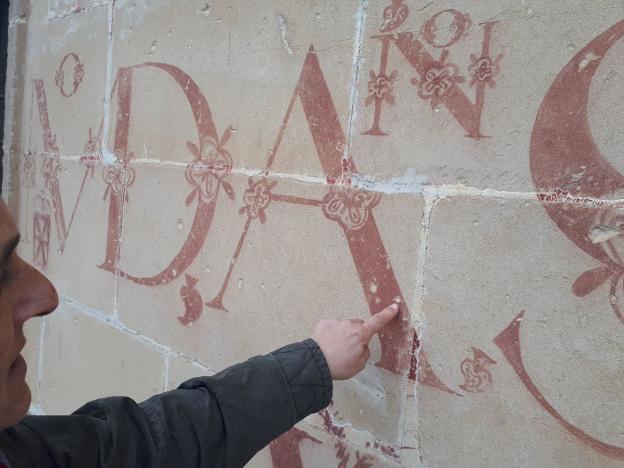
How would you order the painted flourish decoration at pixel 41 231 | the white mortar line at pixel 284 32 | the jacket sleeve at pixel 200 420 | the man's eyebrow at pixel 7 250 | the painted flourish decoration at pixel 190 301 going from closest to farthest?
the man's eyebrow at pixel 7 250 → the jacket sleeve at pixel 200 420 → the white mortar line at pixel 284 32 → the painted flourish decoration at pixel 190 301 → the painted flourish decoration at pixel 41 231

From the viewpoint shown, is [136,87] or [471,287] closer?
→ [471,287]

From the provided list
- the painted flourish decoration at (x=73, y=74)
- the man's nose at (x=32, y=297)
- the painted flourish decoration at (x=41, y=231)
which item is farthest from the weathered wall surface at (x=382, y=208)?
the man's nose at (x=32, y=297)

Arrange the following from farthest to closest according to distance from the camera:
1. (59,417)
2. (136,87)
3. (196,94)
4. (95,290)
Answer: (95,290)
(136,87)
(196,94)
(59,417)

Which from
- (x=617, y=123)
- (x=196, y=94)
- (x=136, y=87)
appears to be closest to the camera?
(x=617, y=123)

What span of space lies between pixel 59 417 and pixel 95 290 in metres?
1.09

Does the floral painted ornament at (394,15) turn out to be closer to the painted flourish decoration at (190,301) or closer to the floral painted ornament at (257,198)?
the floral painted ornament at (257,198)

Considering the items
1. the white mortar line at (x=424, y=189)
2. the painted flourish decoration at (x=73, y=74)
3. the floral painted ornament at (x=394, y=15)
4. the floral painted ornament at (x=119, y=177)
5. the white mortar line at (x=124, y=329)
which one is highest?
the floral painted ornament at (x=394, y=15)

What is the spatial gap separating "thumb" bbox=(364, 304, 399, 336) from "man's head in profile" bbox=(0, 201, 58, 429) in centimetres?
58

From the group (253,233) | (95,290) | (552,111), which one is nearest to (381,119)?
Result: (552,111)

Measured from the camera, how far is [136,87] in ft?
5.76

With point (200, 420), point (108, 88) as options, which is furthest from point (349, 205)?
point (108, 88)

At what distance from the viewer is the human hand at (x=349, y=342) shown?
1.10 m

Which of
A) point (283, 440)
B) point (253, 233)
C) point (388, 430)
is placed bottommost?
point (283, 440)

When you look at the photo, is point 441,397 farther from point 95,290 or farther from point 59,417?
point 95,290
